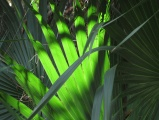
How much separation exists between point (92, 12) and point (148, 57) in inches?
10.6

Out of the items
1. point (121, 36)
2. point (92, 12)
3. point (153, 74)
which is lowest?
point (153, 74)

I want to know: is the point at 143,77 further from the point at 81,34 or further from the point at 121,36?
the point at 81,34

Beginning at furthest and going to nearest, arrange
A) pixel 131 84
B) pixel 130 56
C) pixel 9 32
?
pixel 9 32, pixel 131 84, pixel 130 56

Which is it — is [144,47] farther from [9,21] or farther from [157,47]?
[9,21]

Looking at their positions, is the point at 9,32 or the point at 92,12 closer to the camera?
the point at 92,12

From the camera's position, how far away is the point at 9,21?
2279mm

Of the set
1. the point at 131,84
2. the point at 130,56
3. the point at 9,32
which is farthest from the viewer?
the point at 9,32

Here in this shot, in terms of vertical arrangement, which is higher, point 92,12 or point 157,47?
point 92,12

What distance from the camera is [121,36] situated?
1.28 m

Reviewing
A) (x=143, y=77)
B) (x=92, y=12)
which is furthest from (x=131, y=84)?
(x=92, y=12)

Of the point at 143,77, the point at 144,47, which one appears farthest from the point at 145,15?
the point at 143,77

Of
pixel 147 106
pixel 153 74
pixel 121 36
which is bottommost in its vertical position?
pixel 147 106

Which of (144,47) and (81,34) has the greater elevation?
(81,34)

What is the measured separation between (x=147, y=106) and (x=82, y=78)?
255 millimetres
